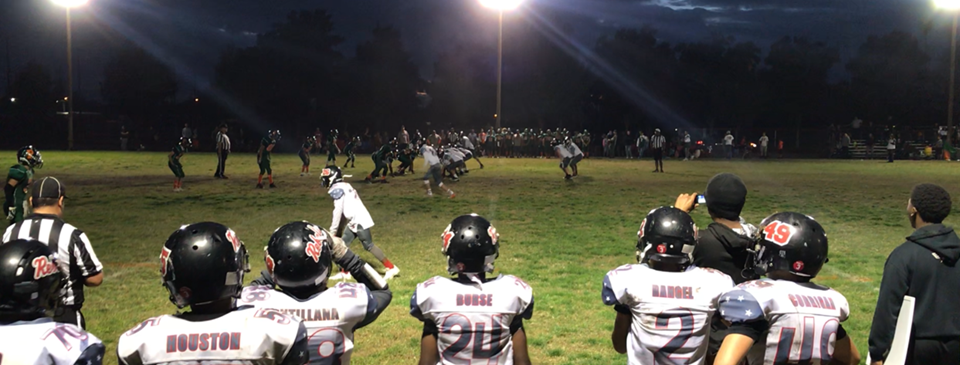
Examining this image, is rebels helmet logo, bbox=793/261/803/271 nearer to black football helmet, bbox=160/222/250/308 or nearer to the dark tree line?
black football helmet, bbox=160/222/250/308

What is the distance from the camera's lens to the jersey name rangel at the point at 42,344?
262cm

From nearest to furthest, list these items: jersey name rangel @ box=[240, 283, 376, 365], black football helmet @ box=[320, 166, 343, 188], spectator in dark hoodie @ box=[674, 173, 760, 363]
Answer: jersey name rangel @ box=[240, 283, 376, 365] → spectator in dark hoodie @ box=[674, 173, 760, 363] → black football helmet @ box=[320, 166, 343, 188]

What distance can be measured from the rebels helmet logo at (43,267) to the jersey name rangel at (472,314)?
166cm

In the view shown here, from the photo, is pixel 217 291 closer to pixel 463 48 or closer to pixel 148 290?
pixel 148 290

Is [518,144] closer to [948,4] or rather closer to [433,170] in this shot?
[433,170]

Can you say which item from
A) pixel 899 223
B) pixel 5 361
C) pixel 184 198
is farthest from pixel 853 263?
pixel 184 198

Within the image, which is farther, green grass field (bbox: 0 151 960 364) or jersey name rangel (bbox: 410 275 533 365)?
green grass field (bbox: 0 151 960 364)

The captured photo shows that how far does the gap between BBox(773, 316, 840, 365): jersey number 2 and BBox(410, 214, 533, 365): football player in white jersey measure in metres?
1.24

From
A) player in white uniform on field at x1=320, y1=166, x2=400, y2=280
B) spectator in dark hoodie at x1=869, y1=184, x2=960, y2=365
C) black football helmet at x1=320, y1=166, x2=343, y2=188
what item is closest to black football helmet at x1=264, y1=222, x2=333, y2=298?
spectator in dark hoodie at x1=869, y1=184, x2=960, y2=365

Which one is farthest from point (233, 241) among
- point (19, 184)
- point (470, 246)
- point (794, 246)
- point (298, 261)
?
point (19, 184)

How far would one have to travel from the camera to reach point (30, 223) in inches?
187

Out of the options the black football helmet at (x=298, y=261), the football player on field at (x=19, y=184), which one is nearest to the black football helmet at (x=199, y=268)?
the black football helmet at (x=298, y=261)

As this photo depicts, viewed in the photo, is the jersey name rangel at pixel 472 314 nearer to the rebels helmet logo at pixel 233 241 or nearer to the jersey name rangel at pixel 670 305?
the jersey name rangel at pixel 670 305

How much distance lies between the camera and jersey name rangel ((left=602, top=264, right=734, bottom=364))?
3.40 m
